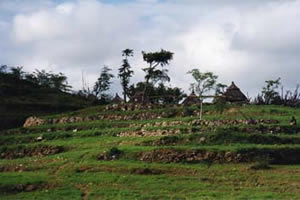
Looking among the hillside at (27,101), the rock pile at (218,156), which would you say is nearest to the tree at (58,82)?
the hillside at (27,101)

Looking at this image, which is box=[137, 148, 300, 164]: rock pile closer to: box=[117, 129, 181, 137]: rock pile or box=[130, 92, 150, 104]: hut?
box=[117, 129, 181, 137]: rock pile

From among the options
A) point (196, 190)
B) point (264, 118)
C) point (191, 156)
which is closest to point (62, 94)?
point (264, 118)

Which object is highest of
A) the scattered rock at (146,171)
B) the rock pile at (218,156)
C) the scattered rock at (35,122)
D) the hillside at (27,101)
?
the hillside at (27,101)

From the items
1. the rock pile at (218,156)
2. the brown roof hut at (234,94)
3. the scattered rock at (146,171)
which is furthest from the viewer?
the brown roof hut at (234,94)

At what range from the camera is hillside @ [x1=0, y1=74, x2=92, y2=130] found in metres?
53.4

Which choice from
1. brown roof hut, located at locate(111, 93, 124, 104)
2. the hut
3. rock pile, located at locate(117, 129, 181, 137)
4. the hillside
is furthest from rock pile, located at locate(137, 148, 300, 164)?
the hillside

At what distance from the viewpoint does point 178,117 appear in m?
40.0

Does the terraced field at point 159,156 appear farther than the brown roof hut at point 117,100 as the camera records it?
No

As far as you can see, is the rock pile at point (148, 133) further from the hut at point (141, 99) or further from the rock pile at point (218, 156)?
the hut at point (141, 99)

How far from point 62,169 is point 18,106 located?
28.5 m

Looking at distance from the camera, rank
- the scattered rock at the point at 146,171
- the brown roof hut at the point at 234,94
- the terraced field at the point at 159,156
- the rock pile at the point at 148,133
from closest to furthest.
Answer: the terraced field at the point at 159,156 → the scattered rock at the point at 146,171 → the rock pile at the point at 148,133 → the brown roof hut at the point at 234,94

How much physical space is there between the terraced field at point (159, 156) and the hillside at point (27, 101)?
37.3ft

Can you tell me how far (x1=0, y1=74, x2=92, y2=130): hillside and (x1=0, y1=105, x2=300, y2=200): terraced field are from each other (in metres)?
11.4

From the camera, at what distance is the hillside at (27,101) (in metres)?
53.4
